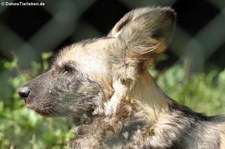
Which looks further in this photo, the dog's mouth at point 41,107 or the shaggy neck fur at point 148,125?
A: the dog's mouth at point 41,107

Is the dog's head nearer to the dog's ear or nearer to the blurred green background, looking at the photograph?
the dog's ear

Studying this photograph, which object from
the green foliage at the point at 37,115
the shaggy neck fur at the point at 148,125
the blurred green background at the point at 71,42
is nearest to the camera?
the shaggy neck fur at the point at 148,125

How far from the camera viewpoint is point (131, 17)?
3035 mm

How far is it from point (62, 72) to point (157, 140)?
496mm

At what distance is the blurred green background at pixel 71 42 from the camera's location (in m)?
3.37

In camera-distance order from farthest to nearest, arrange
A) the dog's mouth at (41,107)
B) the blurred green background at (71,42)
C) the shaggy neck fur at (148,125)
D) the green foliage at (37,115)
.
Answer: the blurred green background at (71,42), the green foliage at (37,115), the dog's mouth at (41,107), the shaggy neck fur at (148,125)

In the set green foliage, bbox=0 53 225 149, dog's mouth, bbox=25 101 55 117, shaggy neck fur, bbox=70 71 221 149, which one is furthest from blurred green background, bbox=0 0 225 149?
shaggy neck fur, bbox=70 71 221 149

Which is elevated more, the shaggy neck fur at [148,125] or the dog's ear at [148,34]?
the dog's ear at [148,34]

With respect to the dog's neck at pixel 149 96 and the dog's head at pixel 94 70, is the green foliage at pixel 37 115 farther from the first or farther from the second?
the dog's neck at pixel 149 96

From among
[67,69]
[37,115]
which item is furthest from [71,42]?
[67,69]

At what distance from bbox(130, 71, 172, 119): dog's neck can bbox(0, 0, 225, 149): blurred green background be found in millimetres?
457

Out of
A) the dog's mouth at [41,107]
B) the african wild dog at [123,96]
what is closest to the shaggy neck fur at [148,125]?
the african wild dog at [123,96]

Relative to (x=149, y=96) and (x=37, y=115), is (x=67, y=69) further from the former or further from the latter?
(x=37, y=115)

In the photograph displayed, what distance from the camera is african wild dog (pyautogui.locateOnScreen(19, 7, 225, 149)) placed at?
9.15 ft
